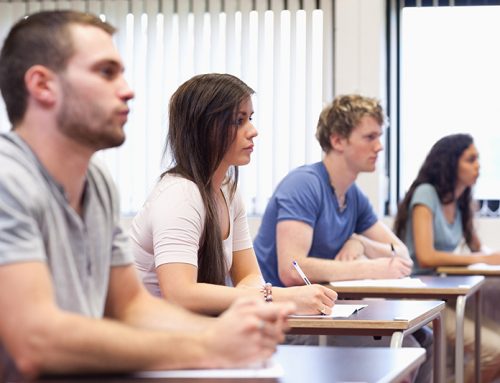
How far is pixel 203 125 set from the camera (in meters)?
2.73

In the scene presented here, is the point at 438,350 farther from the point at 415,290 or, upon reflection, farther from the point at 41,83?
the point at 41,83

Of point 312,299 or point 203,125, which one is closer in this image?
point 312,299

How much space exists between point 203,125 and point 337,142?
1.28 m

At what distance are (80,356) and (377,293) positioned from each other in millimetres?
2040

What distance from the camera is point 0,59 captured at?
162 cm

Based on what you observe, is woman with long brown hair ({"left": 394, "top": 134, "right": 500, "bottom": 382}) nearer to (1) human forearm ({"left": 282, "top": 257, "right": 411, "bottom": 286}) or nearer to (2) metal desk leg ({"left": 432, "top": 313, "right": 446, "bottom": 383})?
(1) human forearm ({"left": 282, "top": 257, "right": 411, "bottom": 286})

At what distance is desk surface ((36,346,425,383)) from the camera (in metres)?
1.38

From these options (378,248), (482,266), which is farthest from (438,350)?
(482,266)

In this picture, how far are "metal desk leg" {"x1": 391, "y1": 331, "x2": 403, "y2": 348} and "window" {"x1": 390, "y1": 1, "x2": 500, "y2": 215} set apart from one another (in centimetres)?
417

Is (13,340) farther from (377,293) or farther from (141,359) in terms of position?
(377,293)

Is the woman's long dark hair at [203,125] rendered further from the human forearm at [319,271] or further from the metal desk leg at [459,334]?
the metal desk leg at [459,334]

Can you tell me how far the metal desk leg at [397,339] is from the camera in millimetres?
2357

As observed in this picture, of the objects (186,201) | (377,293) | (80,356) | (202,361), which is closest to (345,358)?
(202,361)

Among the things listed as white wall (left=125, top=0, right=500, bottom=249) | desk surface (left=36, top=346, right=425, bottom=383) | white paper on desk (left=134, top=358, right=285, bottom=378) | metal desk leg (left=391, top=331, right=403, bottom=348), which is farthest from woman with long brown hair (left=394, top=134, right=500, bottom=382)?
white paper on desk (left=134, top=358, right=285, bottom=378)
